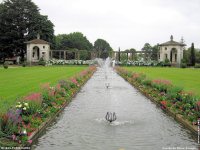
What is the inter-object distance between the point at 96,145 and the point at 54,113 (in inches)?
193

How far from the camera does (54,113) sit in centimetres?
1447

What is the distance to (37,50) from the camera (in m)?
79.4

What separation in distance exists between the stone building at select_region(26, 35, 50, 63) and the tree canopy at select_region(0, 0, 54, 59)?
143 centimetres

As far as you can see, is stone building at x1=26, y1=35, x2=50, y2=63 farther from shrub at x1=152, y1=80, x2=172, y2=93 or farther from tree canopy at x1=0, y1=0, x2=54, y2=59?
shrub at x1=152, y1=80, x2=172, y2=93

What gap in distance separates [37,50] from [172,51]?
29.1 meters

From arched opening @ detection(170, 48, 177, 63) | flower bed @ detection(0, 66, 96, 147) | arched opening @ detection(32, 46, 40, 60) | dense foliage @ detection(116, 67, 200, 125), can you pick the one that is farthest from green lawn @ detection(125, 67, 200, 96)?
arched opening @ detection(32, 46, 40, 60)

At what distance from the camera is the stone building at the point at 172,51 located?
78312mm

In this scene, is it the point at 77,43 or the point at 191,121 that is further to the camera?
the point at 77,43

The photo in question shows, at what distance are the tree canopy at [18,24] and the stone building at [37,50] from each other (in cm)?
143

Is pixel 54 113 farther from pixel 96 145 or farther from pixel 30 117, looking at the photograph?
pixel 96 145

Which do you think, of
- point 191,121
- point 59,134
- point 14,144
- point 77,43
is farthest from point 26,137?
point 77,43

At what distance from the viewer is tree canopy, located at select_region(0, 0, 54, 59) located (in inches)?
2872

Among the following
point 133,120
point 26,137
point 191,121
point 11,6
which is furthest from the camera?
point 11,6

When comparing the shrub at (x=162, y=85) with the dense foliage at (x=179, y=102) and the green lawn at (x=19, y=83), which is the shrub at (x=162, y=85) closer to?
the dense foliage at (x=179, y=102)
